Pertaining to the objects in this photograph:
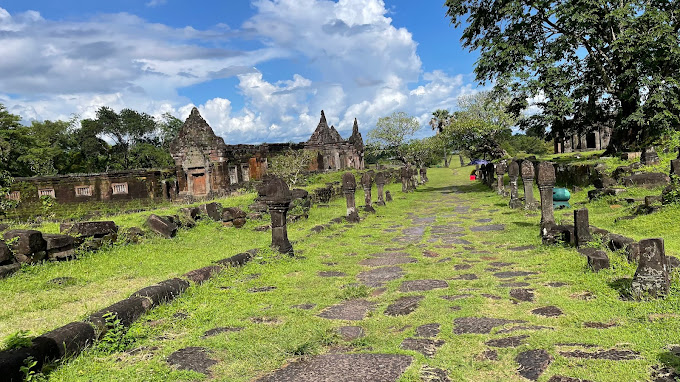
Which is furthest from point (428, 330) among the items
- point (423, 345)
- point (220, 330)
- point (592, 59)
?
point (592, 59)

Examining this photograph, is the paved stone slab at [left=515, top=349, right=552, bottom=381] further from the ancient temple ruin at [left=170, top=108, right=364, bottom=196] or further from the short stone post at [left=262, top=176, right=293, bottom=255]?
the ancient temple ruin at [left=170, top=108, right=364, bottom=196]

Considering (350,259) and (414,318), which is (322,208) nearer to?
(350,259)

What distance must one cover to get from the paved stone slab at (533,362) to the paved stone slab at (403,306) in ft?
5.72

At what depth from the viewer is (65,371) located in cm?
413

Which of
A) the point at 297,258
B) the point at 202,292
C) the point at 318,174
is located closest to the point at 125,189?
the point at 318,174

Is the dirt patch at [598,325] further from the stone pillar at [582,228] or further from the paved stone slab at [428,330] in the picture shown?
the stone pillar at [582,228]

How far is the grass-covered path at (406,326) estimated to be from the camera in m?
3.99

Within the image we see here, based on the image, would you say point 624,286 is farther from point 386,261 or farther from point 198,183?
point 198,183

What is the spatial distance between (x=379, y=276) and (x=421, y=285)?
101cm

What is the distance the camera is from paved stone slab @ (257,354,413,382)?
388cm

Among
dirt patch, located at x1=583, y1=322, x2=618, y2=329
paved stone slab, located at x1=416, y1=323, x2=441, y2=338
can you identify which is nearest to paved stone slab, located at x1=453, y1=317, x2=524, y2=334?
paved stone slab, located at x1=416, y1=323, x2=441, y2=338

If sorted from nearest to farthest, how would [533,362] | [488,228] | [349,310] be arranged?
[533,362], [349,310], [488,228]

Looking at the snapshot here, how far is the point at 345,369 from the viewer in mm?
4043

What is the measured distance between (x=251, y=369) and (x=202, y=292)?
292cm
